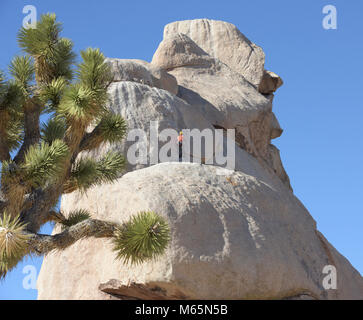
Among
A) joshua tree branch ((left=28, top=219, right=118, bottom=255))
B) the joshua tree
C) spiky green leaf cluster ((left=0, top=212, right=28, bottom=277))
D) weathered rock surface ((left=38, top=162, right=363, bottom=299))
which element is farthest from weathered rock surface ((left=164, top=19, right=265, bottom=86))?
spiky green leaf cluster ((left=0, top=212, right=28, bottom=277))

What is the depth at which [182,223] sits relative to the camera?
9.59m

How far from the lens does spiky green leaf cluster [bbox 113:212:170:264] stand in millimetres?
7309

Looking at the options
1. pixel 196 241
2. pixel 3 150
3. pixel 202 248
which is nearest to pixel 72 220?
pixel 3 150

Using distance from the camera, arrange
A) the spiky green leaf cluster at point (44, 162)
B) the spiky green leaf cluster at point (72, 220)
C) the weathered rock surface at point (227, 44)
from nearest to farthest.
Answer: the spiky green leaf cluster at point (44, 162) → the spiky green leaf cluster at point (72, 220) → the weathered rock surface at point (227, 44)

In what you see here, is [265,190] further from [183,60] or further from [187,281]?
[183,60]

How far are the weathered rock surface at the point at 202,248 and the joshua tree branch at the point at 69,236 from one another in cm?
150

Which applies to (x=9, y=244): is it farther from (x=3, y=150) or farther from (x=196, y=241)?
(x=196, y=241)

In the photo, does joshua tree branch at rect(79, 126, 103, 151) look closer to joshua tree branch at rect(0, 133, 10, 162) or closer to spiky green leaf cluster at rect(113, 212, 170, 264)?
joshua tree branch at rect(0, 133, 10, 162)

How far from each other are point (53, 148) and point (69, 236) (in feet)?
4.20

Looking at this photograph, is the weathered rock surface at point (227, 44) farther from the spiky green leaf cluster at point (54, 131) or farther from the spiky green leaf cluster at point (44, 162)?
the spiky green leaf cluster at point (44, 162)

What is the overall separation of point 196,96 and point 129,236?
1083 centimetres

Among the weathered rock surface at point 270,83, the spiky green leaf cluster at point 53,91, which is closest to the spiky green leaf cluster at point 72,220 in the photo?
the spiky green leaf cluster at point 53,91

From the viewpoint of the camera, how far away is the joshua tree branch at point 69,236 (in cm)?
754

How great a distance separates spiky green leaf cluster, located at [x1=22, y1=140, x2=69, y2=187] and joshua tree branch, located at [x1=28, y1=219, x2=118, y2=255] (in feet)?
2.55
